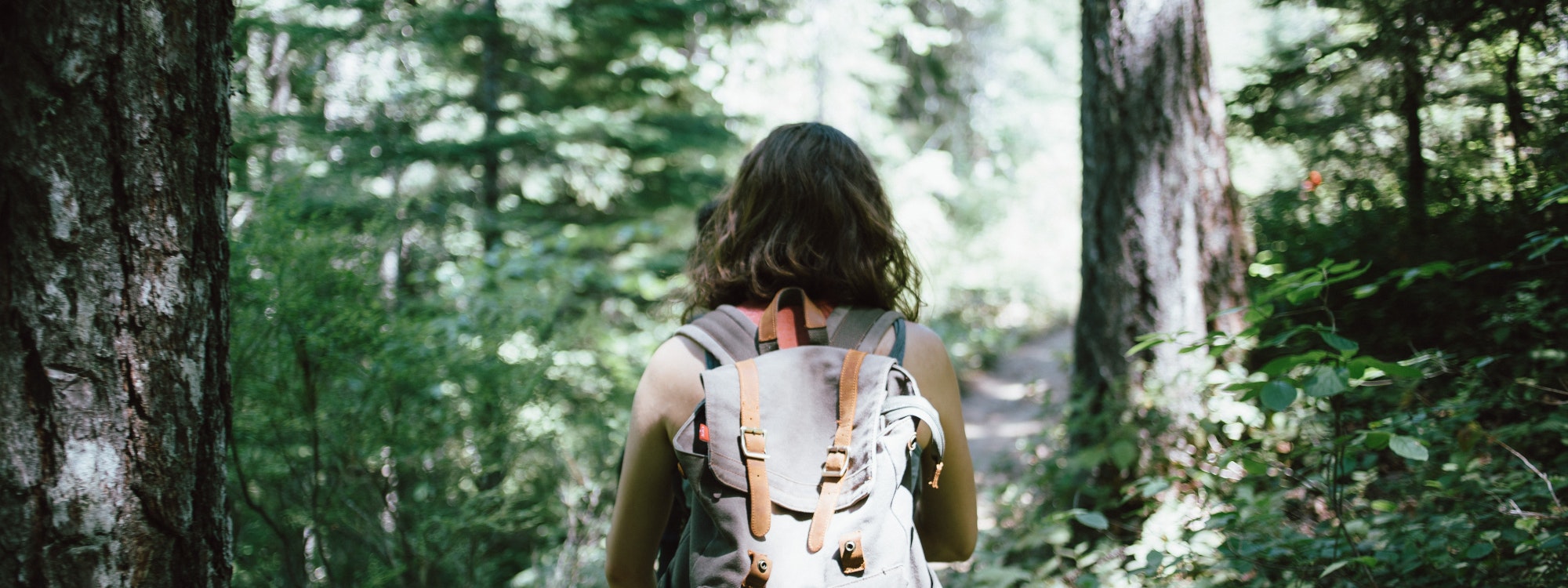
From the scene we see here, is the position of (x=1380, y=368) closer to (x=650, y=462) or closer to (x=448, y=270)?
(x=650, y=462)

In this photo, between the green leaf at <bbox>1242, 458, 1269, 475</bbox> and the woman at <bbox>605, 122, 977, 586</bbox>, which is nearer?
the woman at <bbox>605, 122, 977, 586</bbox>

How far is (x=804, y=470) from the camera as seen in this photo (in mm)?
1365

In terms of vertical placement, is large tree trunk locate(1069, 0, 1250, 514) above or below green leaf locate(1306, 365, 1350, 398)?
above

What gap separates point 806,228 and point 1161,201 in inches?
90.4

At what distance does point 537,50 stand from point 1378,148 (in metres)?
7.29

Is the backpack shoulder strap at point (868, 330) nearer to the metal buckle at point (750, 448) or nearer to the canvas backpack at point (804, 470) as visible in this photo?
the canvas backpack at point (804, 470)

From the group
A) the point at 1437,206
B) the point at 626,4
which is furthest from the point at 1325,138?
the point at 626,4

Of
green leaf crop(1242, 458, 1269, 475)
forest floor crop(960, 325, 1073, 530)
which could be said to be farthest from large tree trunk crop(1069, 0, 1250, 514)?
green leaf crop(1242, 458, 1269, 475)

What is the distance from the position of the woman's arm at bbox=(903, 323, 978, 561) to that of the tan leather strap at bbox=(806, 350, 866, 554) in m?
0.23

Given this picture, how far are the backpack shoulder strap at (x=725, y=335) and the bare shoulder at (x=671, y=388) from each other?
0.13ft

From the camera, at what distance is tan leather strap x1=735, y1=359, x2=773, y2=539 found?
1324 mm

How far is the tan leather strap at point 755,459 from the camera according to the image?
1324 millimetres

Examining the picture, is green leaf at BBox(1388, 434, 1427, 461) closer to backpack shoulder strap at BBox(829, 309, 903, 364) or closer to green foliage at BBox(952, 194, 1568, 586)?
green foliage at BBox(952, 194, 1568, 586)

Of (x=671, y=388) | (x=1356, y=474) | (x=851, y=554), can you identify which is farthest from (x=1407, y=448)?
(x=671, y=388)
